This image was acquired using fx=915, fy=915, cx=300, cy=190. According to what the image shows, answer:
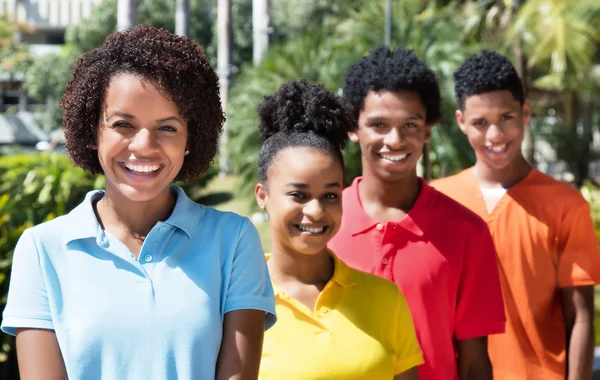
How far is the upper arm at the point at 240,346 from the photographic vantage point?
7.19 ft

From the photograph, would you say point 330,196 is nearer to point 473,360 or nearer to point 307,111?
point 307,111

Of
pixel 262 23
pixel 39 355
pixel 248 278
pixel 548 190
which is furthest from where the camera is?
pixel 262 23

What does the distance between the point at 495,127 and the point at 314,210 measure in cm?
138

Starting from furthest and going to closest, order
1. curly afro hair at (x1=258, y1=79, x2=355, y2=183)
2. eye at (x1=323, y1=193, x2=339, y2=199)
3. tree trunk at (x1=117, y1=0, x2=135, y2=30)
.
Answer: tree trunk at (x1=117, y1=0, x2=135, y2=30), curly afro hair at (x1=258, y1=79, x2=355, y2=183), eye at (x1=323, y1=193, x2=339, y2=199)

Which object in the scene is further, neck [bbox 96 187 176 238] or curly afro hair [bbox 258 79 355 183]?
curly afro hair [bbox 258 79 355 183]

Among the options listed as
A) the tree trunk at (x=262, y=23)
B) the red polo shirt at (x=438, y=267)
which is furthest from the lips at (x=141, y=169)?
the tree trunk at (x=262, y=23)

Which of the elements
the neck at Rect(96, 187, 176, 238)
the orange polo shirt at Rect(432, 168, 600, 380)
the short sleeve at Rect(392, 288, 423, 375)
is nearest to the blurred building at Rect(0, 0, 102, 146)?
the orange polo shirt at Rect(432, 168, 600, 380)

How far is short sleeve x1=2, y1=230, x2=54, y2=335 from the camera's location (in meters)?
2.15

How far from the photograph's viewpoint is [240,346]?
2.20 m

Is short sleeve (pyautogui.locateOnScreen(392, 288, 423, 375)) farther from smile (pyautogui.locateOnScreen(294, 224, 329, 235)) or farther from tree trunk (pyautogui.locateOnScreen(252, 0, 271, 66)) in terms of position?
tree trunk (pyautogui.locateOnScreen(252, 0, 271, 66))

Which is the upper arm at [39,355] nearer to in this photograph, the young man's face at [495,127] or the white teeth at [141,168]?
the white teeth at [141,168]

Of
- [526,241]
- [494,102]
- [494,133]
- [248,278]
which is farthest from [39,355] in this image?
[494,102]

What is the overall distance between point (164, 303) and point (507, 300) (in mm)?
2025

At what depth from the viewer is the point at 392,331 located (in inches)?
113
